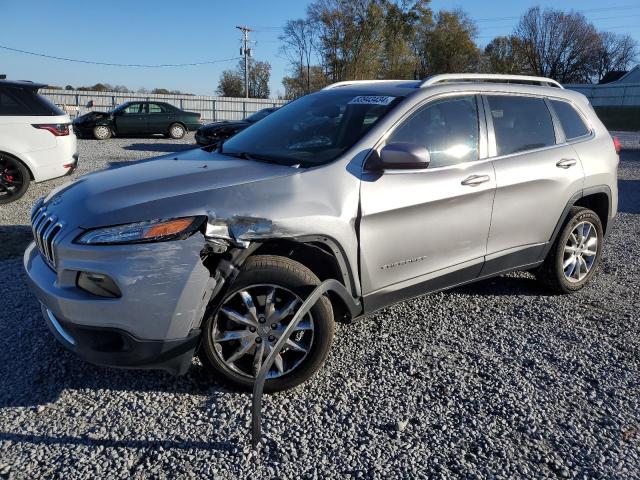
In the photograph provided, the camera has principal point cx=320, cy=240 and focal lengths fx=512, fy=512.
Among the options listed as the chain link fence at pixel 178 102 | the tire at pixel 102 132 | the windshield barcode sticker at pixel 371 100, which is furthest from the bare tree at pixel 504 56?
the windshield barcode sticker at pixel 371 100

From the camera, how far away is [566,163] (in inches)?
163

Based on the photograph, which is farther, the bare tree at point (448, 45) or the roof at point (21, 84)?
the bare tree at point (448, 45)

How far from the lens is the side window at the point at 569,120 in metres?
4.33

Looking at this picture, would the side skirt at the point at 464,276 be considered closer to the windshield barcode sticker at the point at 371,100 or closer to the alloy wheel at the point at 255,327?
the alloy wheel at the point at 255,327

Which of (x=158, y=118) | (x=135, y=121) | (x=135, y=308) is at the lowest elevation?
(x=135, y=308)

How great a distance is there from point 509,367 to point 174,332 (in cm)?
205

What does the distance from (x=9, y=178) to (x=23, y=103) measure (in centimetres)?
109

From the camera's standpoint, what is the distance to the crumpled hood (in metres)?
2.59

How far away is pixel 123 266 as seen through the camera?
8.08ft

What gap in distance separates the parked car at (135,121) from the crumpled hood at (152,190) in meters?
17.0

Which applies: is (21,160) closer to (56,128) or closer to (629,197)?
(56,128)

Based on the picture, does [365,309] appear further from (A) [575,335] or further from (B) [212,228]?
(A) [575,335]

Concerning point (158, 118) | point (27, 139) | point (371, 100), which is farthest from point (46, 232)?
point (158, 118)

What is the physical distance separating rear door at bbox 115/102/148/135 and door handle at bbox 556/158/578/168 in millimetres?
17791
